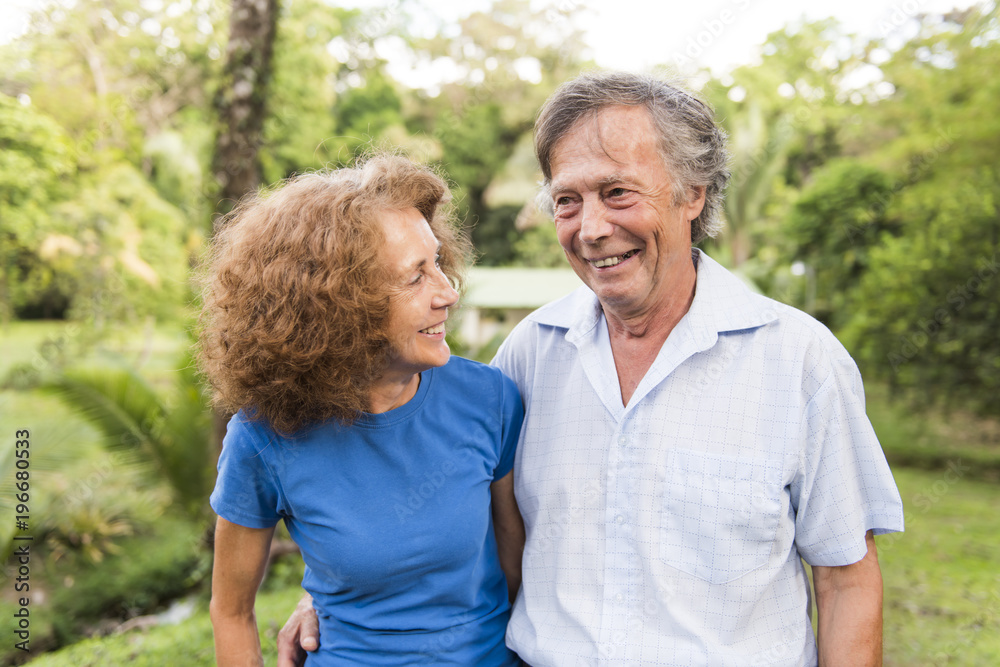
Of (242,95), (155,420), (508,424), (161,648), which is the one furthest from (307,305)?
(155,420)

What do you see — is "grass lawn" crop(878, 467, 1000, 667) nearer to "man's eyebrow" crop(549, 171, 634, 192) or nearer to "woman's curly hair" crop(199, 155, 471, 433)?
"man's eyebrow" crop(549, 171, 634, 192)

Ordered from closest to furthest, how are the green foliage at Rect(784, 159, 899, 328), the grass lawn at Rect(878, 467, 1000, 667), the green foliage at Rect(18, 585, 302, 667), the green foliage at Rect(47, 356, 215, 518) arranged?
the green foliage at Rect(18, 585, 302, 667) < the grass lawn at Rect(878, 467, 1000, 667) < the green foliage at Rect(47, 356, 215, 518) < the green foliage at Rect(784, 159, 899, 328)

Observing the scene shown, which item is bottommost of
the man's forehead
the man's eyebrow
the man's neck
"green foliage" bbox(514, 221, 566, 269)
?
"green foliage" bbox(514, 221, 566, 269)

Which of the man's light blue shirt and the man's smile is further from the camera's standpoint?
the man's smile

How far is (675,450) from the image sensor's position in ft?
5.96

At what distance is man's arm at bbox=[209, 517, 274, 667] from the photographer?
1.75 metres

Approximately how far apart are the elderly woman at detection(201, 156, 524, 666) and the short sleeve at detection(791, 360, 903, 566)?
807 mm

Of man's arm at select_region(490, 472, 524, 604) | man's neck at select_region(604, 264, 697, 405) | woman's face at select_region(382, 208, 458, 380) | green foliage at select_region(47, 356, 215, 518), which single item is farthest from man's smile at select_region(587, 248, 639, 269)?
green foliage at select_region(47, 356, 215, 518)

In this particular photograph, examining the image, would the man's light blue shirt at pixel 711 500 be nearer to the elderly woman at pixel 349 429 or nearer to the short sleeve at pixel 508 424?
A: the short sleeve at pixel 508 424

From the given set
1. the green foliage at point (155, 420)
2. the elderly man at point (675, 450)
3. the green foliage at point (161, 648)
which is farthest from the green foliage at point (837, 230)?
the elderly man at point (675, 450)

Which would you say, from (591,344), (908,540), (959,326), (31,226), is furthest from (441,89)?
(591,344)

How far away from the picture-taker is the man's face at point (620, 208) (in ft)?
6.14

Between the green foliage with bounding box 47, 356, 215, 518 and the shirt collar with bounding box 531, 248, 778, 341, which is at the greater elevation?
the shirt collar with bounding box 531, 248, 778, 341

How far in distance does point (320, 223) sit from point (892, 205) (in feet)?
36.3
